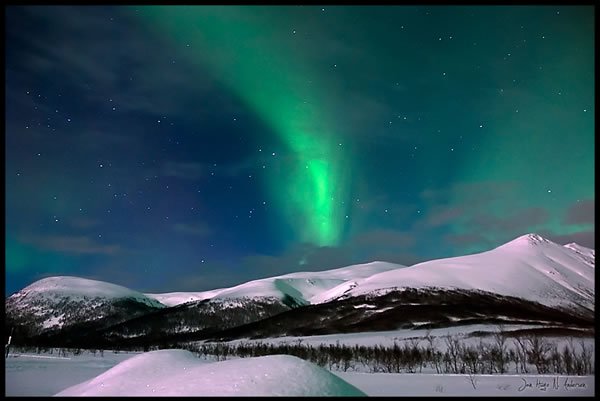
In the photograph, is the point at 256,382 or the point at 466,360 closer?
the point at 256,382

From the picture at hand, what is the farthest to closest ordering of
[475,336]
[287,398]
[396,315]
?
[396,315], [475,336], [287,398]

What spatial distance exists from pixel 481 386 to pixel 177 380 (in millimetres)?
19649

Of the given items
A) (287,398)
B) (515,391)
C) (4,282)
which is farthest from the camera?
(515,391)

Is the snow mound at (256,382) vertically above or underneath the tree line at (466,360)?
above

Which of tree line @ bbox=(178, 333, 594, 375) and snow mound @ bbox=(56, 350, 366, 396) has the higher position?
snow mound @ bbox=(56, 350, 366, 396)

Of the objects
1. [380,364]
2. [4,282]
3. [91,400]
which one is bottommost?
[380,364]

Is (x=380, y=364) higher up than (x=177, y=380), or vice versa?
(x=177, y=380)

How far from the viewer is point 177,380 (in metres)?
9.10

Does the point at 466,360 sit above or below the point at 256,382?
below

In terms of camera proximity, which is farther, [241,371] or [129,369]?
[129,369]

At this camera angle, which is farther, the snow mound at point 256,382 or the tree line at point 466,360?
Answer: the tree line at point 466,360

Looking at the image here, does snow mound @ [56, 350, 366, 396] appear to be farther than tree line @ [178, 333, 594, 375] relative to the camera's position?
No

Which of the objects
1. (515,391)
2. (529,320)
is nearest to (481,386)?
(515,391)

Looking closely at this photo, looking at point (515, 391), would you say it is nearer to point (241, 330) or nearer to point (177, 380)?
point (177, 380)
